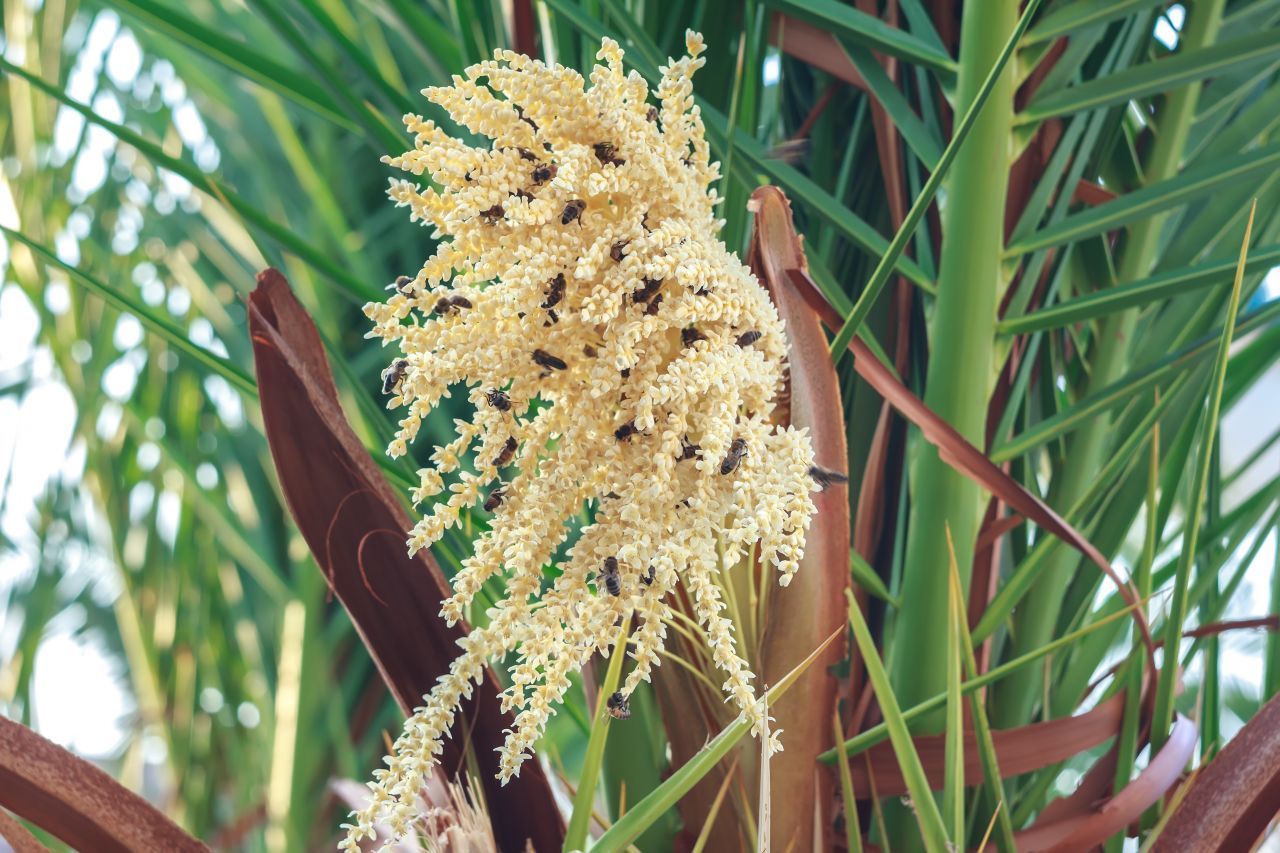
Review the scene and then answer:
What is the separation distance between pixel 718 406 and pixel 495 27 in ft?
1.02

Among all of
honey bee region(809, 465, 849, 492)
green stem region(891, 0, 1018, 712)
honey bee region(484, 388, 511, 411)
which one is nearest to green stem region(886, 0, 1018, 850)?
green stem region(891, 0, 1018, 712)

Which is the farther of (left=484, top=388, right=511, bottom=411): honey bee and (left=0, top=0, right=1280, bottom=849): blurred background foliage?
(left=0, top=0, right=1280, bottom=849): blurred background foliage

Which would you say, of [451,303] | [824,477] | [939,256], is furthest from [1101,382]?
[451,303]

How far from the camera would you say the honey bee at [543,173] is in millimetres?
313

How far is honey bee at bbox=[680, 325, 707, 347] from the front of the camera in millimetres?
321

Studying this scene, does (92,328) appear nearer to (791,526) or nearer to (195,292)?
(195,292)

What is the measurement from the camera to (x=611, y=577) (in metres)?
0.30

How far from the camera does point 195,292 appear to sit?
0.99m

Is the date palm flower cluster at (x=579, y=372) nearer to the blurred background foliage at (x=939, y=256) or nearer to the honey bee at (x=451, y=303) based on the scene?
the honey bee at (x=451, y=303)

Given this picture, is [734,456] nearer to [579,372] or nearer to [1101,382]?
[579,372]

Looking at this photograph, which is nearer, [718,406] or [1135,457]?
[718,406]

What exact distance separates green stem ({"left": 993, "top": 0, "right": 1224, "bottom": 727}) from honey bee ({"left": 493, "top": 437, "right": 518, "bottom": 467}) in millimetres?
273

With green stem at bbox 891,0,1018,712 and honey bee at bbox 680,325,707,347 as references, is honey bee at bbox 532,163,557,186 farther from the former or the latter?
green stem at bbox 891,0,1018,712

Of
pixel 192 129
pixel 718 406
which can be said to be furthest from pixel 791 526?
pixel 192 129
